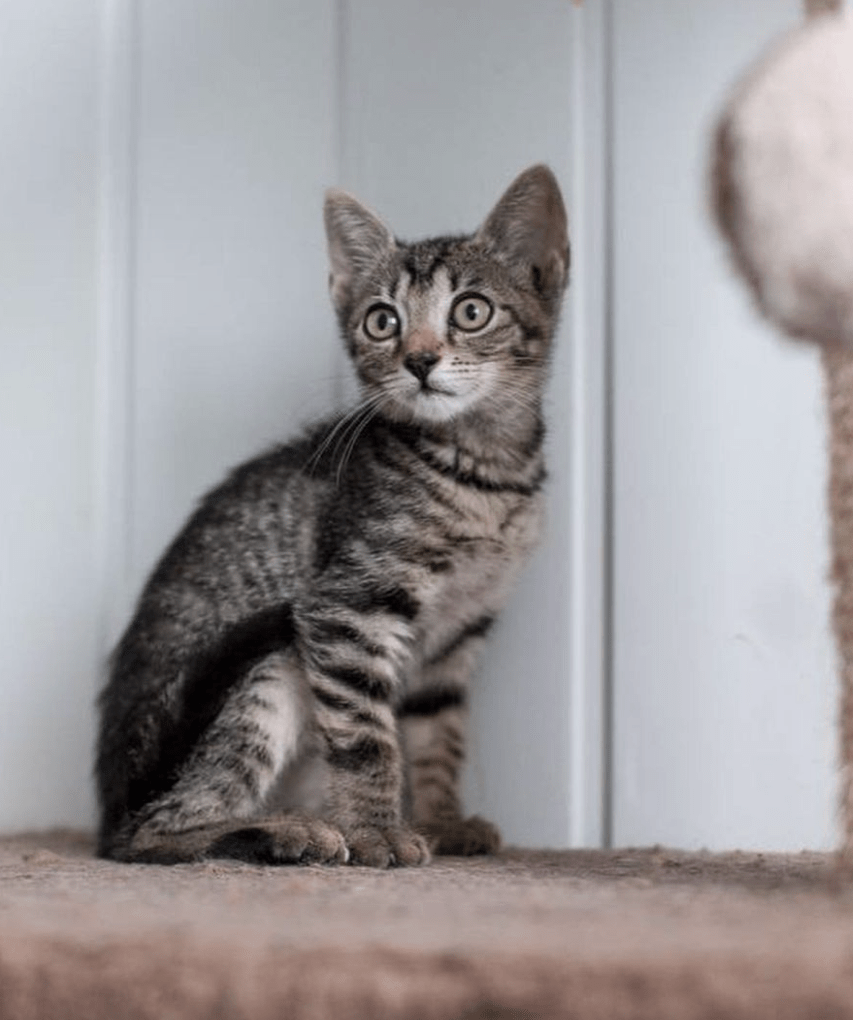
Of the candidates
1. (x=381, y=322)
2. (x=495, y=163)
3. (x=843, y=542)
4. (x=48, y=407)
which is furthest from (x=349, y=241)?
(x=843, y=542)

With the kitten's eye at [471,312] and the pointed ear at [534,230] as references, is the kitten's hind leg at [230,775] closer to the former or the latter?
the kitten's eye at [471,312]

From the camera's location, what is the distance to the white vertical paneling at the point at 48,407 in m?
1.91

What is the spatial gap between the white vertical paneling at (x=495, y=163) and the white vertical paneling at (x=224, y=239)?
77mm

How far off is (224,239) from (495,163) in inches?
15.1

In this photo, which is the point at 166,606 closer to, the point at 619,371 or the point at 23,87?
the point at 619,371

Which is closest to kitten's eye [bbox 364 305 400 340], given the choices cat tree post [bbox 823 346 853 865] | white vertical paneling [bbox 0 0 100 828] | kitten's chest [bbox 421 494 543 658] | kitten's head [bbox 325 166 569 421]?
kitten's head [bbox 325 166 569 421]

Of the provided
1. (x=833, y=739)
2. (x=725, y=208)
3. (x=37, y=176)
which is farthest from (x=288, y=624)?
(x=725, y=208)

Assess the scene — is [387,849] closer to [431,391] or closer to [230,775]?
[230,775]

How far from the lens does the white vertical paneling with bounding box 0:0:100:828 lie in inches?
75.0

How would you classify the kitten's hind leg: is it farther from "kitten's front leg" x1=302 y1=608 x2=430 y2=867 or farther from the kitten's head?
the kitten's head

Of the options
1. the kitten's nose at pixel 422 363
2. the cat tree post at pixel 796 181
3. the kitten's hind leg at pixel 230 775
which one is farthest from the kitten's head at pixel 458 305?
the cat tree post at pixel 796 181

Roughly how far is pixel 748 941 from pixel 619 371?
1.11 metres

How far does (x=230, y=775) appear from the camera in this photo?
5.03 feet

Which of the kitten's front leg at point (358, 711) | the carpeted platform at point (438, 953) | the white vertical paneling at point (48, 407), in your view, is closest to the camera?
the carpeted platform at point (438, 953)
